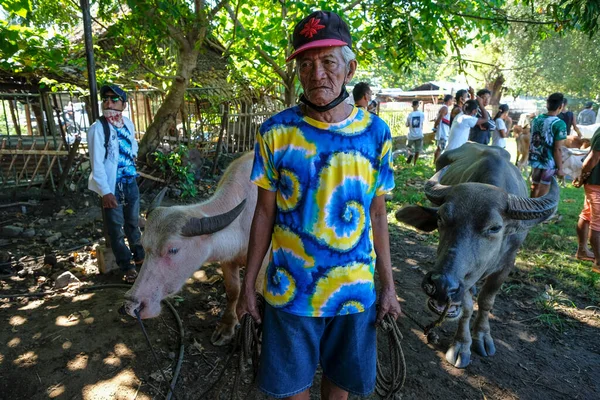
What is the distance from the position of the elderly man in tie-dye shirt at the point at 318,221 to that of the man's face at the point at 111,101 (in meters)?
3.06

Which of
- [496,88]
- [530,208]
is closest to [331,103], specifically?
[530,208]

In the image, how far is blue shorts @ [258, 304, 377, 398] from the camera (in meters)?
1.76

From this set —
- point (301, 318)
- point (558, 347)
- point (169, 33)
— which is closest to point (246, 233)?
point (301, 318)

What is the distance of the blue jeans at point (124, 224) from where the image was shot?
427 cm

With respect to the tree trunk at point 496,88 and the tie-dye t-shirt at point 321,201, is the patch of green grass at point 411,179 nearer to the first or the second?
the tie-dye t-shirt at point 321,201

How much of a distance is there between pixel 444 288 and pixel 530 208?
98cm

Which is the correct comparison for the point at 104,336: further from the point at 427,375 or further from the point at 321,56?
the point at 321,56

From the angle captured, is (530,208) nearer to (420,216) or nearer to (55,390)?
(420,216)

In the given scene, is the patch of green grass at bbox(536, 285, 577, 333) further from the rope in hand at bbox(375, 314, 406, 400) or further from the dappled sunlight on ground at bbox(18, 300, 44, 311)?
the dappled sunlight on ground at bbox(18, 300, 44, 311)

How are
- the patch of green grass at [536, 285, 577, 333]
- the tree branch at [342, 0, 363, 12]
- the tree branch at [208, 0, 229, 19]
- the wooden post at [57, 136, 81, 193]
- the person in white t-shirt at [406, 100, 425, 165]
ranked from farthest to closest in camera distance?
the person in white t-shirt at [406, 100, 425, 165]
the wooden post at [57, 136, 81, 193]
the tree branch at [208, 0, 229, 19]
the tree branch at [342, 0, 363, 12]
the patch of green grass at [536, 285, 577, 333]

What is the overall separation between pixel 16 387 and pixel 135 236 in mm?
2075

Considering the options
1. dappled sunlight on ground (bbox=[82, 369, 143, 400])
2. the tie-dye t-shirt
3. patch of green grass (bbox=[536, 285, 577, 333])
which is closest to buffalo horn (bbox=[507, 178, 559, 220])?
the tie-dye t-shirt

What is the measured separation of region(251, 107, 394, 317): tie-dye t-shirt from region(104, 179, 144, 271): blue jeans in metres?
3.03

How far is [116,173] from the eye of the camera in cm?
419
